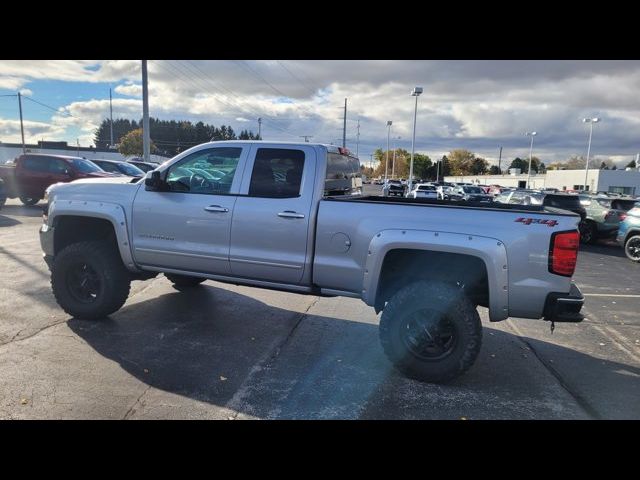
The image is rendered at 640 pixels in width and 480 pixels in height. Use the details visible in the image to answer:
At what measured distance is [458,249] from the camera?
3.92m

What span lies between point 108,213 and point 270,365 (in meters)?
2.50

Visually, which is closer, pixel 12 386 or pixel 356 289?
pixel 12 386

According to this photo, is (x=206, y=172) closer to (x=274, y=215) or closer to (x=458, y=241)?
(x=274, y=215)

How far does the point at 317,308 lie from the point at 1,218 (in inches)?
480

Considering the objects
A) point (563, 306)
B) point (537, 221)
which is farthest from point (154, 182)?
point (563, 306)

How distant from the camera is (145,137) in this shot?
2380cm

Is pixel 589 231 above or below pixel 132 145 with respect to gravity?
below

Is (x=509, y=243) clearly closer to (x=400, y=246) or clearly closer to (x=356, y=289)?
(x=400, y=246)

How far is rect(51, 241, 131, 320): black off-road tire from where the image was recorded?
17.3ft

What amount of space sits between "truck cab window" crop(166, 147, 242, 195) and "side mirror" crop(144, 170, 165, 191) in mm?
85

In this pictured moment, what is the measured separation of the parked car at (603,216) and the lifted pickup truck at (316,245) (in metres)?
11.9

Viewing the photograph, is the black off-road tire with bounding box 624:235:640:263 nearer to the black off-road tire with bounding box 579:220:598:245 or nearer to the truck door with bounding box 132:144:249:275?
the black off-road tire with bounding box 579:220:598:245

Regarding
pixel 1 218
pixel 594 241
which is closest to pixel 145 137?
pixel 1 218

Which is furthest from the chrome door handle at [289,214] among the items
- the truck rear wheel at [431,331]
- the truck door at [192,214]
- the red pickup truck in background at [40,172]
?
the red pickup truck in background at [40,172]
